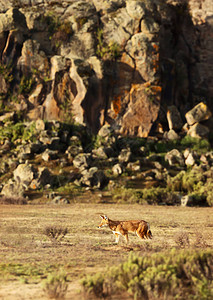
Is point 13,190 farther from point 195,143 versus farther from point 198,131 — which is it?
point 198,131

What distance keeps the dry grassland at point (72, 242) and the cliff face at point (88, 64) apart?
15430 mm

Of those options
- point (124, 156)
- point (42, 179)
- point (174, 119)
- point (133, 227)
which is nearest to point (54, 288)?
point (133, 227)

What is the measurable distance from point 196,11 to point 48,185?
122ft

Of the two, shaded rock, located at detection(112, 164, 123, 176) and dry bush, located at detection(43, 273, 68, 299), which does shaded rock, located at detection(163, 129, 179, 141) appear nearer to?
shaded rock, located at detection(112, 164, 123, 176)

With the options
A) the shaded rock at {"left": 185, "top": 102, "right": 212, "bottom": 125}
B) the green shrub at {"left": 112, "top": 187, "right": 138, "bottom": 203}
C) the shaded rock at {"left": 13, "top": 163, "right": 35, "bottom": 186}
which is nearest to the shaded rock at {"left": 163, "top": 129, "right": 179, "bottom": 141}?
the shaded rock at {"left": 185, "top": 102, "right": 212, "bottom": 125}

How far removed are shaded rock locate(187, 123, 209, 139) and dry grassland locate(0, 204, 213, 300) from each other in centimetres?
1492

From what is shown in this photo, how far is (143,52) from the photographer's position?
3516 centimetres

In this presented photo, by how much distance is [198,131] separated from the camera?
35.1m

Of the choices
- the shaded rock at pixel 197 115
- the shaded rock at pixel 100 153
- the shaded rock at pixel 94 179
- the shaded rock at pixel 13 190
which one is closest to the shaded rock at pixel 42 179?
the shaded rock at pixel 13 190

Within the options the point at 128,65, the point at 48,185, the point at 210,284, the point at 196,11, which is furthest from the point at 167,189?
the point at 196,11

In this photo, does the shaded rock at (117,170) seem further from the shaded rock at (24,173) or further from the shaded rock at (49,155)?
the shaded rock at (24,173)

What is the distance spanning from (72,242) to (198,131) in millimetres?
26087

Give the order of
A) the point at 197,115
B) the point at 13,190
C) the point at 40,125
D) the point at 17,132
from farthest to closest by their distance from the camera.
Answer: the point at 197,115 → the point at 17,132 → the point at 40,125 → the point at 13,190

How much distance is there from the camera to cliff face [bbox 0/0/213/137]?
34.5 metres
